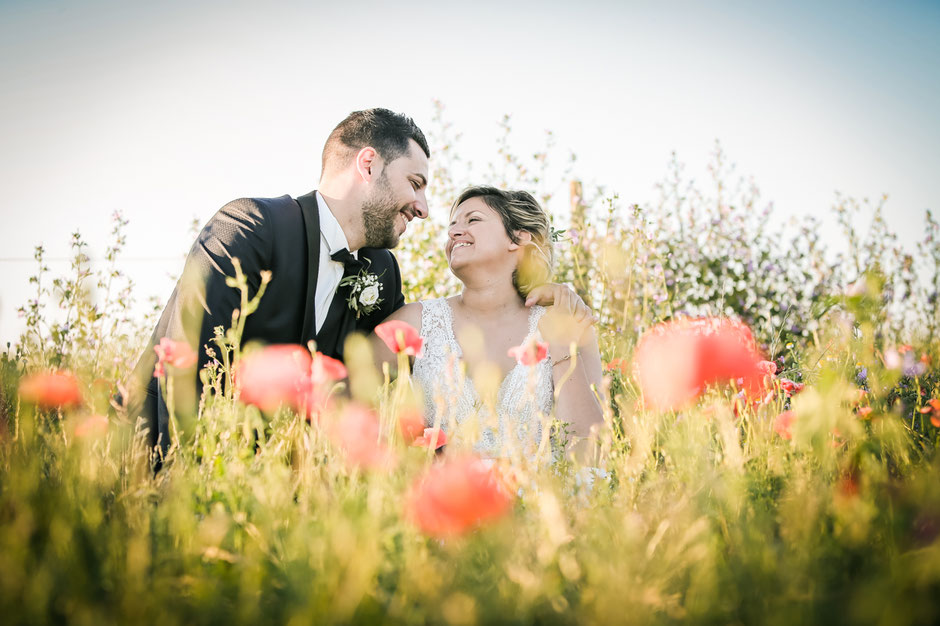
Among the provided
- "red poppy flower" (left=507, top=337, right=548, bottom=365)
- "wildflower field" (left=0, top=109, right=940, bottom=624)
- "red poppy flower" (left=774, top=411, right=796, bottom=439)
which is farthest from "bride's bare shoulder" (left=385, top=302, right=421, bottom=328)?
"red poppy flower" (left=774, top=411, right=796, bottom=439)

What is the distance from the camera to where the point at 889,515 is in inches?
49.5

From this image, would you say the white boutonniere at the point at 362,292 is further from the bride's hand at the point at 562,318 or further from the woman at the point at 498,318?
the bride's hand at the point at 562,318

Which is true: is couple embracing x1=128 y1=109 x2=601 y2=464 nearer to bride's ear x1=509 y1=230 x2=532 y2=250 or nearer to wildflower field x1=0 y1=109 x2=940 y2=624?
bride's ear x1=509 y1=230 x2=532 y2=250

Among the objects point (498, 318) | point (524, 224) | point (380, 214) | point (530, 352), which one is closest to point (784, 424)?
point (530, 352)

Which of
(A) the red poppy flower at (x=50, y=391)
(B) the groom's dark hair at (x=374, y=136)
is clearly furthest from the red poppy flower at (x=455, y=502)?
(B) the groom's dark hair at (x=374, y=136)

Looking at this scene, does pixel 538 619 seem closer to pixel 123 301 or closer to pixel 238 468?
pixel 238 468

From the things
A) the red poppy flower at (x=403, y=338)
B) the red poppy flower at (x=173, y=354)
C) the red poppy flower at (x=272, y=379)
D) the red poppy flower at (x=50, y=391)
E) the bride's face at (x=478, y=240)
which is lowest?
the red poppy flower at (x=50, y=391)

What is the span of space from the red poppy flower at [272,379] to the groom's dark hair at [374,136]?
2.42m

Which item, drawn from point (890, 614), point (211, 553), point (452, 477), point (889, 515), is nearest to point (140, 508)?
point (211, 553)

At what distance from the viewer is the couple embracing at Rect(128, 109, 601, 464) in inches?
116

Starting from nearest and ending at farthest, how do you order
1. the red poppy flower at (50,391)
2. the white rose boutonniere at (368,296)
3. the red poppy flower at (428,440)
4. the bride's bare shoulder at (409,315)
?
1. the red poppy flower at (428,440)
2. the red poppy flower at (50,391)
3. the white rose boutonniere at (368,296)
4. the bride's bare shoulder at (409,315)

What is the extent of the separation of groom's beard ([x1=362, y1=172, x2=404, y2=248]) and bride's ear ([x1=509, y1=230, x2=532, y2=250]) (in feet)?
2.54

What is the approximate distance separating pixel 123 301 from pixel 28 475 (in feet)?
10.8

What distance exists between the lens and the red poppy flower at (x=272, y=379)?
1.54m
